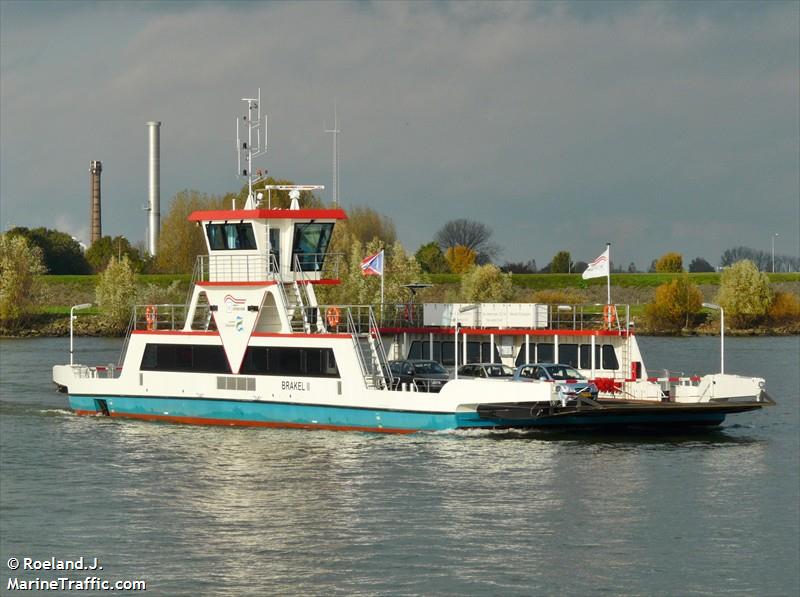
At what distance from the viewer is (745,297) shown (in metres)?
A: 112


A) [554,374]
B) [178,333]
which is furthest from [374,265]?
[554,374]

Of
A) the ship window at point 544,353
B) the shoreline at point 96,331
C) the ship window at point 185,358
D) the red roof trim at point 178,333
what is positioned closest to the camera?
the ship window at point 185,358

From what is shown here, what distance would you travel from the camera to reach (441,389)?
39656mm

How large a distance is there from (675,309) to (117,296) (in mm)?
47697

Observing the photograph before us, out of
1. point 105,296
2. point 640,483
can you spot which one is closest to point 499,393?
point 640,483

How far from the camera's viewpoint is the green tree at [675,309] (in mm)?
111188

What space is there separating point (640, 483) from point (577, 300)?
8420 cm

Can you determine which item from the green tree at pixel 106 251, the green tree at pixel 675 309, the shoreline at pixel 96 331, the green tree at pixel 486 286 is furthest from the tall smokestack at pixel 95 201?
the green tree at pixel 675 309

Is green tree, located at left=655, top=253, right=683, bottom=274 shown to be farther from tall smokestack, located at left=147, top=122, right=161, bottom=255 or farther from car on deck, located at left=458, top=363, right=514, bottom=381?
car on deck, located at left=458, top=363, right=514, bottom=381

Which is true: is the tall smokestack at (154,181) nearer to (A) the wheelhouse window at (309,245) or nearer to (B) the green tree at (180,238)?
(B) the green tree at (180,238)

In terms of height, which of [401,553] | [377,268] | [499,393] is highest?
[377,268]

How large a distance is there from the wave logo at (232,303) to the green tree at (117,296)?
6643 centimetres

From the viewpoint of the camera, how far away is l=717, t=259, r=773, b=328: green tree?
11175 cm

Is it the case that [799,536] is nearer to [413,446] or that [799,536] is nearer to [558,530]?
[558,530]
